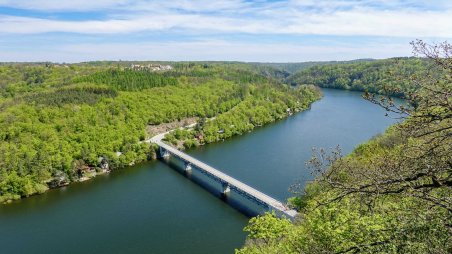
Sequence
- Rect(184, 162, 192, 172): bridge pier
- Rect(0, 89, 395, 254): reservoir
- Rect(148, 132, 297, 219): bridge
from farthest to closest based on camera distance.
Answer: Rect(184, 162, 192, 172): bridge pier
Rect(148, 132, 297, 219): bridge
Rect(0, 89, 395, 254): reservoir

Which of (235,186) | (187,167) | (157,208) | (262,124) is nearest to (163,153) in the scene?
(187,167)

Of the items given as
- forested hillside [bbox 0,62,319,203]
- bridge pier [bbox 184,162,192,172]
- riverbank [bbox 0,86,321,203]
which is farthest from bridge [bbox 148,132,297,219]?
forested hillside [bbox 0,62,319,203]

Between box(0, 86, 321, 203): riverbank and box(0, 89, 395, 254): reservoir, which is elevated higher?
box(0, 86, 321, 203): riverbank

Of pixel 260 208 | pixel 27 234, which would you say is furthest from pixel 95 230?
pixel 260 208

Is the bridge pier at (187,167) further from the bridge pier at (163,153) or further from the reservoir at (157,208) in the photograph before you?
the bridge pier at (163,153)

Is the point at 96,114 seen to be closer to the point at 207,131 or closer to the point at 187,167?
the point at 207,131

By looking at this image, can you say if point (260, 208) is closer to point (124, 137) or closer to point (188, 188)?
point (188, 188)

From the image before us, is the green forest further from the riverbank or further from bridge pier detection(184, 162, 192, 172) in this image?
bridge pier detection(184, 162, 192, 172)

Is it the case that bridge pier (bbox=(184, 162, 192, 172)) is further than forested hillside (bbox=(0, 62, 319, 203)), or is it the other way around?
bridge pier (bbox=(184, 162, 192, 172))
